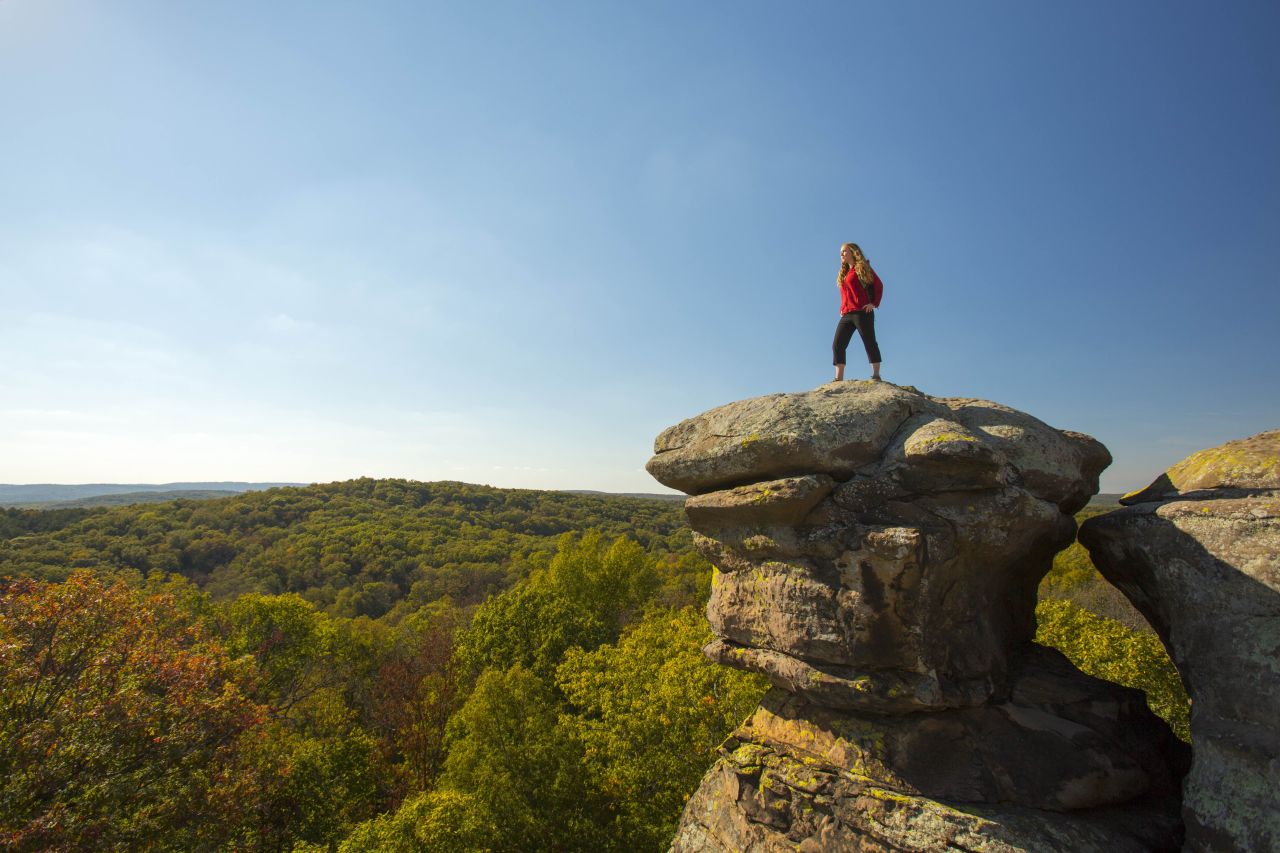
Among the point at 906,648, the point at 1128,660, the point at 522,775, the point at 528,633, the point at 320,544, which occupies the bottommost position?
the point at 320,544

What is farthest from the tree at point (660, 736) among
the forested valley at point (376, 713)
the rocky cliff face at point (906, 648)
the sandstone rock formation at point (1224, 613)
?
the sandstone rock formation at point (1224, 613)

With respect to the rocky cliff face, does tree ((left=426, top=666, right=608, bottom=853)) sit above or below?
below

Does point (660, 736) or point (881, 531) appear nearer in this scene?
point (881, 531)

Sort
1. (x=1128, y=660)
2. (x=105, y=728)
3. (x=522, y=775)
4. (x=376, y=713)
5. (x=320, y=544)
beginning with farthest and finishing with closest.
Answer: (x=320, y=544) < (x=376, y=713) < (x=522, y=775) < (x=1128, y=660) < (x=105, y=728)

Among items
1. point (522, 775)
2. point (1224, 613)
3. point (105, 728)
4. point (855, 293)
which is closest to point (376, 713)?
point (522, 775)

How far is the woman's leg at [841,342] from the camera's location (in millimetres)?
9523

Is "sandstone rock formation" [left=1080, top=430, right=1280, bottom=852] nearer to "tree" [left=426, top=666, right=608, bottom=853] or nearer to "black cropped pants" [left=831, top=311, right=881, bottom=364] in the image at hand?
"black cropped pants" [left=831, top=311, right=881, bottom=364]

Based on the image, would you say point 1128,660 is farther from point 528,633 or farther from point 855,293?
point 528,633

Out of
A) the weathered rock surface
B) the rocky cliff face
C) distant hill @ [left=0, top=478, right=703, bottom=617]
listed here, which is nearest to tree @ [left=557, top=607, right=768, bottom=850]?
the rocky cliff face

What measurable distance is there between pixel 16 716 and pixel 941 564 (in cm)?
1889

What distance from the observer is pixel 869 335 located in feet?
30.7

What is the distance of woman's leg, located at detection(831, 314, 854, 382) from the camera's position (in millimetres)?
9523

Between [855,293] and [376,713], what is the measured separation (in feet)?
108

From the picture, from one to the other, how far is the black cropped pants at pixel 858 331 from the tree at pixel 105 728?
56.4ft
